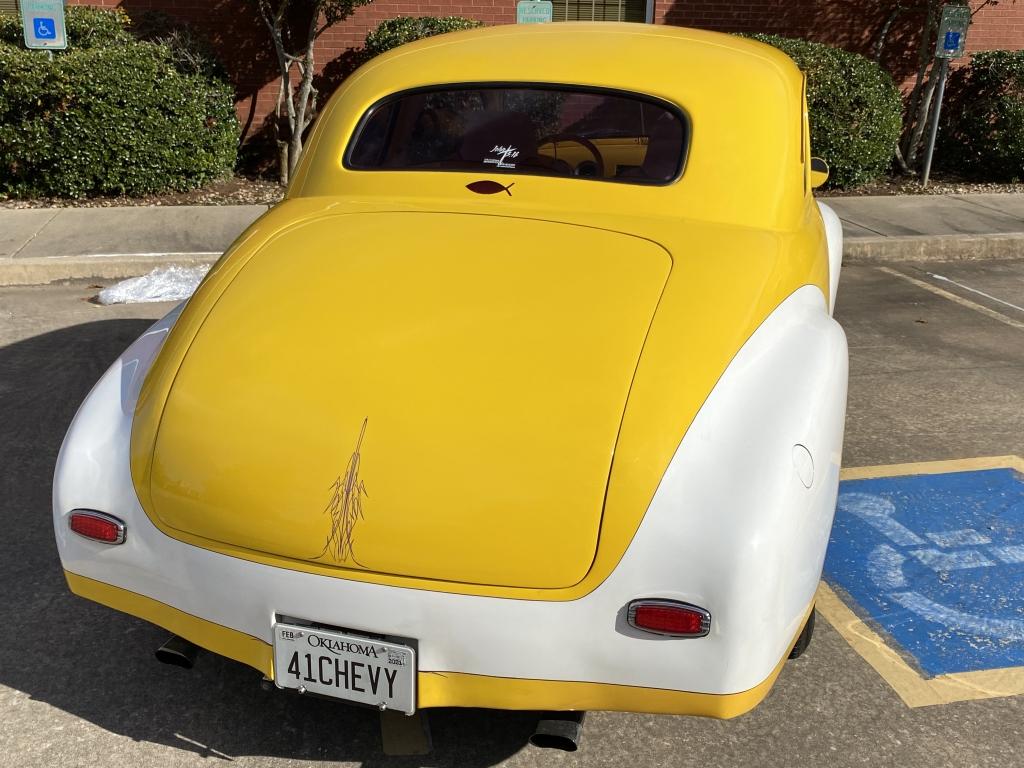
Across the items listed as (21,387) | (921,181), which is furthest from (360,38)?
(21,387)

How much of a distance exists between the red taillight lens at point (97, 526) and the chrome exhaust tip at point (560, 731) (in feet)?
3.68

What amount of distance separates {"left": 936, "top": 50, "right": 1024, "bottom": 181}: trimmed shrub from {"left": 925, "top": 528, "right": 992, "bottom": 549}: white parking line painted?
28.4ft

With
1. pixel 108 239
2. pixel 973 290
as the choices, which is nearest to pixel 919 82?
Answer: pixel 973 290

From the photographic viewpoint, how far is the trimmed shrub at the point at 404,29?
33.4 feet

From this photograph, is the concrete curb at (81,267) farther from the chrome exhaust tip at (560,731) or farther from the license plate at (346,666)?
the chrome exhaust tip at (560,731)

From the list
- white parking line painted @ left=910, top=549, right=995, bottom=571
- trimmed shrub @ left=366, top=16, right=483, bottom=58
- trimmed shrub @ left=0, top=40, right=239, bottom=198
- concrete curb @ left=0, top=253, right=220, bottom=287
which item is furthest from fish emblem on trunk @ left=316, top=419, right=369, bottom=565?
trimmed shrub @ left=366, top=16, right=483, bottom=58

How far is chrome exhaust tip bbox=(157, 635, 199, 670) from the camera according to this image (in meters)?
2.58

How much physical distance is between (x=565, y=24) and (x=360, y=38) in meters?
7.57

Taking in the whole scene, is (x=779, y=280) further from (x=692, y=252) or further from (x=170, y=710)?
(x=170, y=710)

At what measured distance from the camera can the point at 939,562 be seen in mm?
3574

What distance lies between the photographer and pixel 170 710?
2.80 m

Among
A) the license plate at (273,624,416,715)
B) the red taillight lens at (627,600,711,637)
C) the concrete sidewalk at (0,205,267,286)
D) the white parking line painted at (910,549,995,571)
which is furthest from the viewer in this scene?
the concrete sidewalk at (0,205,267,286)

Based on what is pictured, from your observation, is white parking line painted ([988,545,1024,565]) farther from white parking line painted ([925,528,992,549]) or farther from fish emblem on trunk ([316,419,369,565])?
fish emblem on trunk ([316,419,369,565])

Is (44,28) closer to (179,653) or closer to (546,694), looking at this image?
(179,653)
